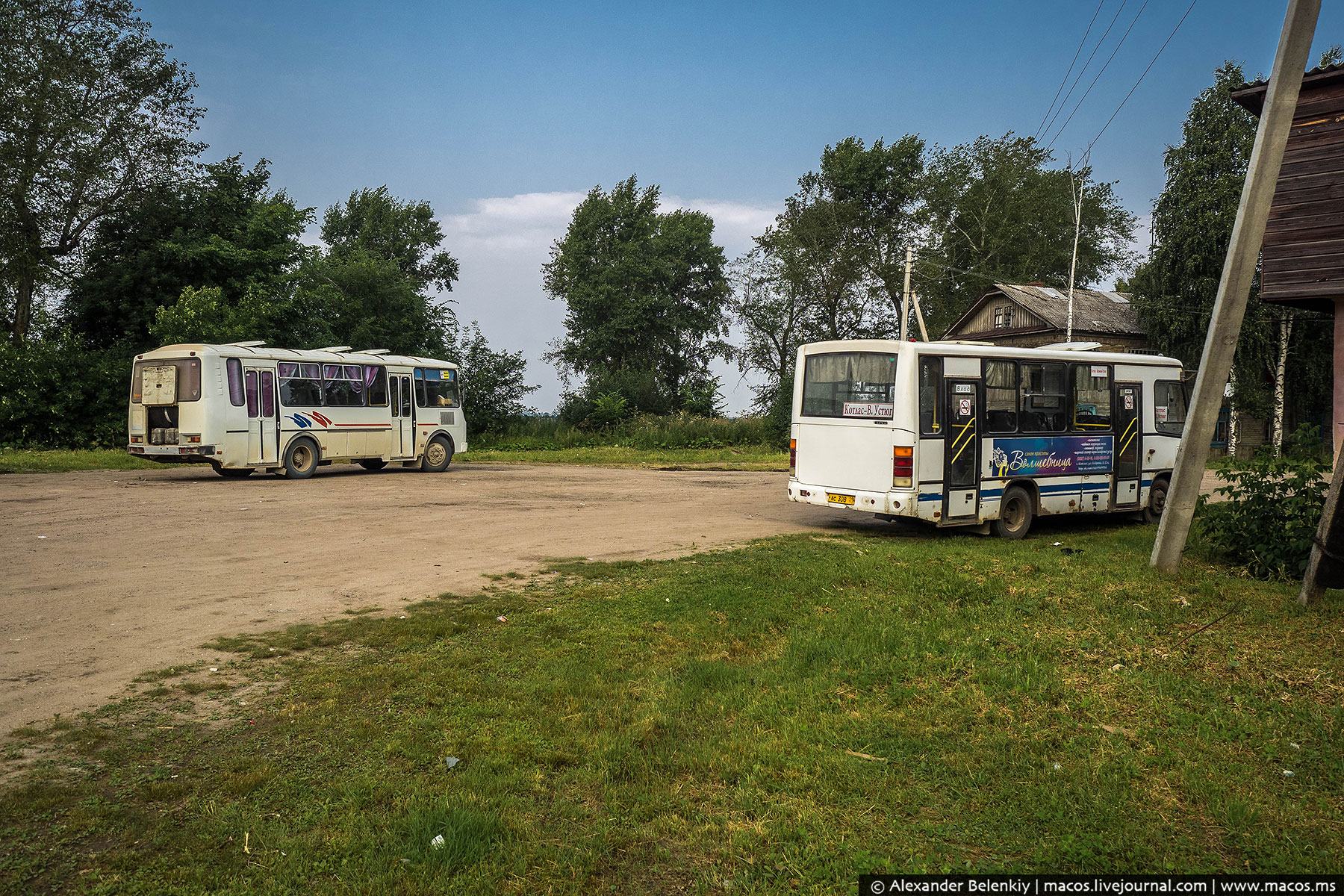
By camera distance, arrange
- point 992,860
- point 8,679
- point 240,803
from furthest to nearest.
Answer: point 8,679 → point 240,803 → point 992,860

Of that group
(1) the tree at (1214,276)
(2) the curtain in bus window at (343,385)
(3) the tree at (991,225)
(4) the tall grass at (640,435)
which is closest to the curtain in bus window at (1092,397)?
(2) the curtain in bus window at (343,385)

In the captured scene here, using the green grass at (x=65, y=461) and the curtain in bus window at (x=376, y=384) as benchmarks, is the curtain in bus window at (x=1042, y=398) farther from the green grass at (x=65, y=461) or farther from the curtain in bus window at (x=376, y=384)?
the green grass at (x=65, y=461)

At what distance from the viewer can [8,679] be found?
19.1ft

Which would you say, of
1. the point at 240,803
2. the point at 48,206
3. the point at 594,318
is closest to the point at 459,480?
the point at 240,803

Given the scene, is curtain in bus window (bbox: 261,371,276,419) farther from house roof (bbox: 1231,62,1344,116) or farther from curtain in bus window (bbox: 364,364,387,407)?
house roof (bbox: 1231,62,1344,116)

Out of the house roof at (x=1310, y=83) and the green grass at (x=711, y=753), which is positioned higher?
the house roof at (x=1310, y=83)

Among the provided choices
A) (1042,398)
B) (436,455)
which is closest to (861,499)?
(1042,398)

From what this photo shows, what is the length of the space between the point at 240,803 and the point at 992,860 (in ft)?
11.3

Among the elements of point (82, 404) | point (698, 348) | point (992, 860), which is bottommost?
point (992, 860)

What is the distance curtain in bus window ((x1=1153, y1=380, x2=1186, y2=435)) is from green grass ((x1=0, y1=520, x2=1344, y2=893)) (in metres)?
8.00

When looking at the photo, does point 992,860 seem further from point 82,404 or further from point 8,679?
point 82,404

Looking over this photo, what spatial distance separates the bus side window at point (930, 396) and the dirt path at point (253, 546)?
273 centimetres

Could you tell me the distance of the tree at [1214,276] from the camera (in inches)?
1492

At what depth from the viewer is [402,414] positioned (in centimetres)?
2564
